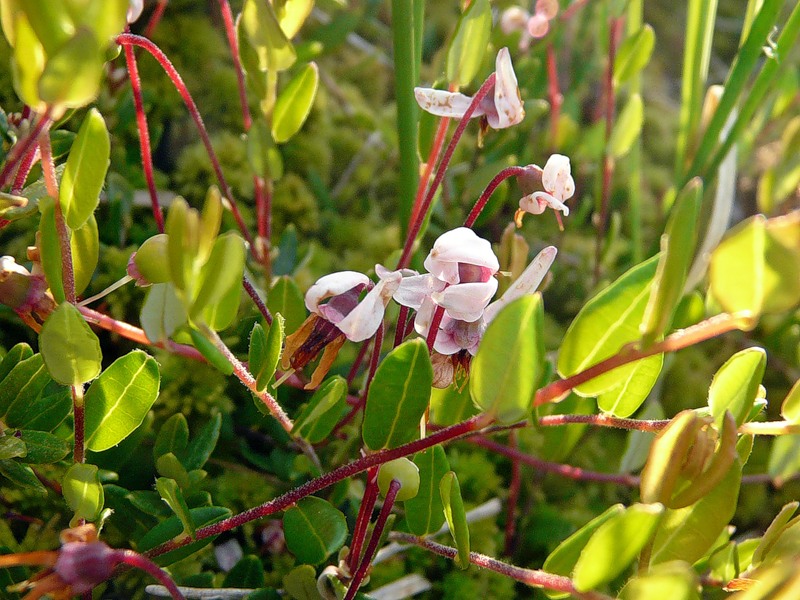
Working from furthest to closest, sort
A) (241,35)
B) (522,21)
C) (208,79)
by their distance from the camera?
(208,79), (522,21), (241,35)

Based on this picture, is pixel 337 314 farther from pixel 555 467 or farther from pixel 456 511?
pixel 555 467

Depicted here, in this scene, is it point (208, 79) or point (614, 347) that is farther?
point (208, 79)

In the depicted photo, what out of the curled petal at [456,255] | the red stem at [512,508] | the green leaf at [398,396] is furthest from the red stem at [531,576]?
the red stem at [512,508]

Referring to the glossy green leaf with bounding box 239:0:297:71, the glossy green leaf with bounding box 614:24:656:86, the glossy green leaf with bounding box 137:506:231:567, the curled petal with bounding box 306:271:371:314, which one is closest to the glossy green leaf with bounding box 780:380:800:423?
the curled petal with bounding box 306:271:371:314

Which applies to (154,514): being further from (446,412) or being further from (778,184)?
(778,184)

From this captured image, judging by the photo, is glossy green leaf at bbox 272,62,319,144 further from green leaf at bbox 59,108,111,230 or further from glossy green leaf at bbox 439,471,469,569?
glossy green leaf at bbox 439,471,469,569

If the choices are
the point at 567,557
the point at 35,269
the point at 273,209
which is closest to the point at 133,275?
the point at 35,269

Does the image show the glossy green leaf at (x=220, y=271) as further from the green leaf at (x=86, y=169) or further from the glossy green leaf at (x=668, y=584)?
the glossy green leaf at (x=668, y=584)
